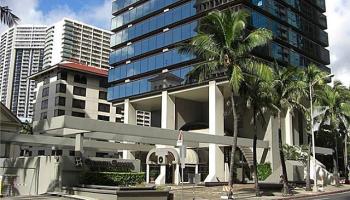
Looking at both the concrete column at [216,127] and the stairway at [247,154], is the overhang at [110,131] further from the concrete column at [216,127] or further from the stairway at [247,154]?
the concrete column at [216,127]

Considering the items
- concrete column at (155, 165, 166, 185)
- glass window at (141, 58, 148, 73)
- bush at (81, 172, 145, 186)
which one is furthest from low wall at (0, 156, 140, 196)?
glass window at (141, 58, 148, 73)

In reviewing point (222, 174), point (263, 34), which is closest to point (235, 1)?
point (222, 174)

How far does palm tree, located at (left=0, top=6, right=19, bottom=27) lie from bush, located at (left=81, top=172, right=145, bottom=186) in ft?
42.6

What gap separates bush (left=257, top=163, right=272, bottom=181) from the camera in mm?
50844

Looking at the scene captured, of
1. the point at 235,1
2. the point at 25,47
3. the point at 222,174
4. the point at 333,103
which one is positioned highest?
the point at 25,47

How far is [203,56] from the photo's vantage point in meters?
29.0

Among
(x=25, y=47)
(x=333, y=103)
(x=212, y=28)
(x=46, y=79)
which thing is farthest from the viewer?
(x=25, y=47)

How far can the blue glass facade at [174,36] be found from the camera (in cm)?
5641

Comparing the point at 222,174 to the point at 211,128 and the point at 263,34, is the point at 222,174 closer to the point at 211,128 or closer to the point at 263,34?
the point at 211,128

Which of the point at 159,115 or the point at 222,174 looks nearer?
the point at 222,174

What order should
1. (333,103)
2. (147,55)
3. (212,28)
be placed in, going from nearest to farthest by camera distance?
1. (212,28)
2. (333,103)
3. (147,55)

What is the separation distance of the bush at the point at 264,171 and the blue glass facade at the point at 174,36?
1416 cm

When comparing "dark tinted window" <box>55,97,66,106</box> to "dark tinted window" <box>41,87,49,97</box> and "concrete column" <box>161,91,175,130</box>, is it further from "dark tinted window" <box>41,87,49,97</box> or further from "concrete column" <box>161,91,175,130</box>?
"concrete column" <box>161,91,175,130</box>

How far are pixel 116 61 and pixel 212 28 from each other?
144ft
